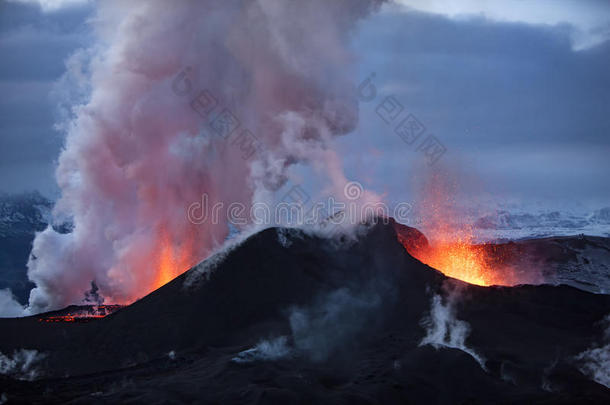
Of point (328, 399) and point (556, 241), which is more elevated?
point (556, 241)

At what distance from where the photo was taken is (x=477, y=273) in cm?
8806

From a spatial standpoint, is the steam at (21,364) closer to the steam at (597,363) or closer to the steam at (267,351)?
the steam at (267,351)

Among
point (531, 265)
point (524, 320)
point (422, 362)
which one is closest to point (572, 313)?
point (524, 320)

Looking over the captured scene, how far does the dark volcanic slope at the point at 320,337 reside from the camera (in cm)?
4719

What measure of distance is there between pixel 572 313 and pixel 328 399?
3550cm

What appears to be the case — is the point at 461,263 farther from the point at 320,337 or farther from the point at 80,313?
the point at 80,313

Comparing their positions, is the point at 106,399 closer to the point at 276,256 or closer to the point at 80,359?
the point at 80,359

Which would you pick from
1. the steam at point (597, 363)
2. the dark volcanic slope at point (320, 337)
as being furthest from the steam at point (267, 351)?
the steam at point (597, 363)

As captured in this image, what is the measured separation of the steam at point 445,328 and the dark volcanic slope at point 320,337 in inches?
7.0

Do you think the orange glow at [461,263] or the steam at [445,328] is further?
the orange glow at [461,263]

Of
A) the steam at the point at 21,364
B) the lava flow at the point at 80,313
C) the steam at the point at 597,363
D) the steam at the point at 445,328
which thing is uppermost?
the lava flow at the point at 80,313

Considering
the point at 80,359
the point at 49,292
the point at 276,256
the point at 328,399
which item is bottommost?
the point at 328,399

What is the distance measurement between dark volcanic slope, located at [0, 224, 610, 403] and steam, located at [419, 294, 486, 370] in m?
0.18

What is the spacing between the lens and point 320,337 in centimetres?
5644
